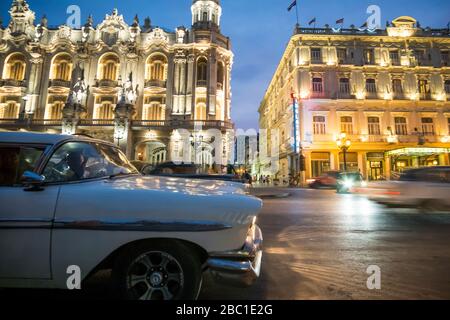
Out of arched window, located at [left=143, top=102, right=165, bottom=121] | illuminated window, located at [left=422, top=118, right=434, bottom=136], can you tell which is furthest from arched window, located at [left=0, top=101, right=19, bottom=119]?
illuminated window, located at [left=422, top=118, right=434, bottom=136]

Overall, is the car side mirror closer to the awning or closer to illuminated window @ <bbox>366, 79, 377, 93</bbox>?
the awning

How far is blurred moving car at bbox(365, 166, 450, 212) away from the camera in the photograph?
7180 millimetres

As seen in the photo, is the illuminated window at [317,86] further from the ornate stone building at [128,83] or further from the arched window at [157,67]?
the arched window at [157,67]

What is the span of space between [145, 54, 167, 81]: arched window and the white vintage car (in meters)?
30.5

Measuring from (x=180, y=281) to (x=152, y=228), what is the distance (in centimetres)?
52

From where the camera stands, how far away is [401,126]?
27719mm

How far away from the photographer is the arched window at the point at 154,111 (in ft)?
96.1

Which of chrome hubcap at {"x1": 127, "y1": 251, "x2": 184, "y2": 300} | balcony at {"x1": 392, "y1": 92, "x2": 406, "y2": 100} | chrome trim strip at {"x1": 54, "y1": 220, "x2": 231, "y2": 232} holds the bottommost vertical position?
chrome hubcap at {"x1": 127, "y1": 251, "x2": 184, "y2": 300}

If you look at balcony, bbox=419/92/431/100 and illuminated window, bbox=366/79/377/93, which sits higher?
illuminated window, bbox=366/79/377/93

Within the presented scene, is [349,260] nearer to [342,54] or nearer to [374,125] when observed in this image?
[374,125]

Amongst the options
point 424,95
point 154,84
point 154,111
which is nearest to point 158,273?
point 154,111

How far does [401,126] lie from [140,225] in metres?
33.3

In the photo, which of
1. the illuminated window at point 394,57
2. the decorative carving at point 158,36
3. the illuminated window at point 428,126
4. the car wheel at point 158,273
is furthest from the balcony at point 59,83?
the illuminated window at point 428,126
